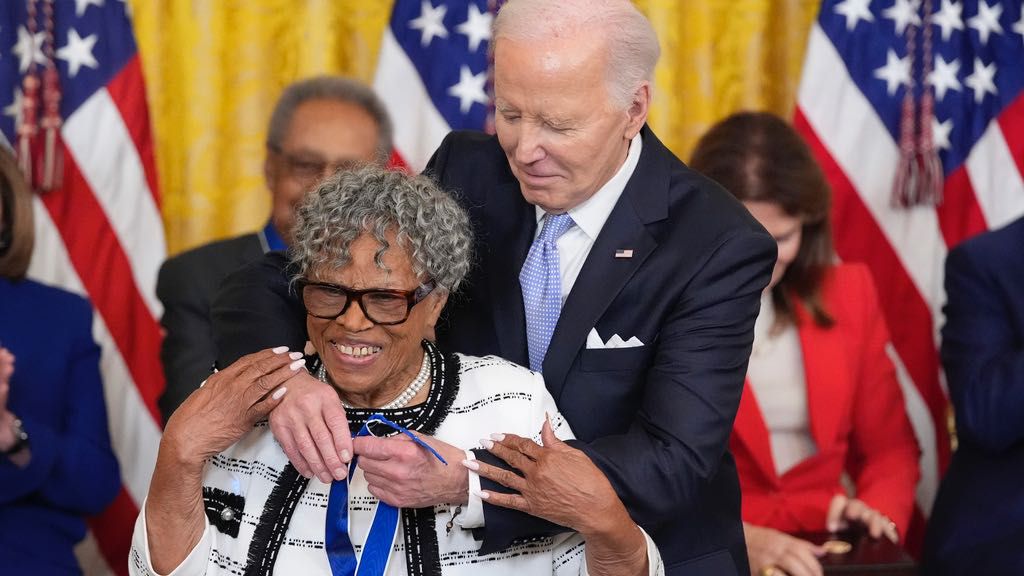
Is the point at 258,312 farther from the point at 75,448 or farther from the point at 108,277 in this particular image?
the point at 108,277

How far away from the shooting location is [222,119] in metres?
4.51

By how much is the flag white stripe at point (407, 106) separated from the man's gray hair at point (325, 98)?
0.41 metres

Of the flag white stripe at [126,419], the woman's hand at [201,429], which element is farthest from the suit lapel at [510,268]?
the flag white stripe at [126,419]

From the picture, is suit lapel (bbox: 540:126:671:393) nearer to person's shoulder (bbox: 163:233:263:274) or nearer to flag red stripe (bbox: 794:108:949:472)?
person's shoulder (bbox: 163:233:263:274)

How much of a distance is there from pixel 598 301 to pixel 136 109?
2.17m

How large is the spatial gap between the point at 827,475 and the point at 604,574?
5.39ft

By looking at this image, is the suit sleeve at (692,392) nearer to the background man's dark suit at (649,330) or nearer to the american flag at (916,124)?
the background man's dark suit at (649,330)

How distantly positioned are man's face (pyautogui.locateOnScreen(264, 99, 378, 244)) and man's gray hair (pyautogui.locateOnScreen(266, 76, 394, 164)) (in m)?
0.02

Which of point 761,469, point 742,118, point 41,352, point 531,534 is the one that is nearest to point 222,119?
point 41,352

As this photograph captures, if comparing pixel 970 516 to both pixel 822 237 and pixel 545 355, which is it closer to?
pixel 822 237

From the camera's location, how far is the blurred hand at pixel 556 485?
2.33m

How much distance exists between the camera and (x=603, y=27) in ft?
8.56

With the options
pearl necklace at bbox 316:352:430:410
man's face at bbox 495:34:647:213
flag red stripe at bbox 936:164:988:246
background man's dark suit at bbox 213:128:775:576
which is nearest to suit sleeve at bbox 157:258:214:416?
background man's dark suit at bbox 213:128:775:576

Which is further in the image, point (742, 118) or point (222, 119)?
point (222, 119)
